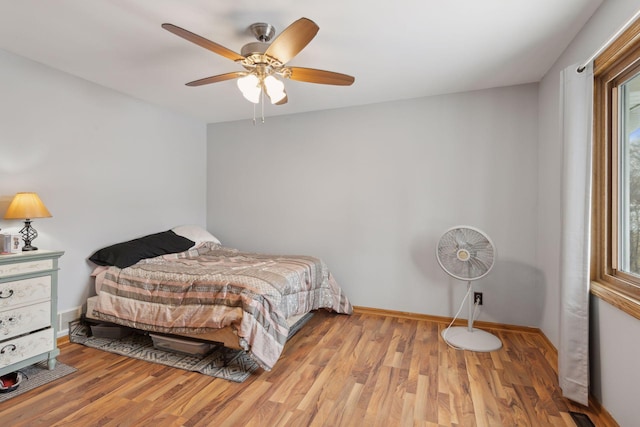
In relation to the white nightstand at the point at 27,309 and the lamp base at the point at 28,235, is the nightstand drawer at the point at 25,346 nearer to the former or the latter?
the white nightstand at the point at 27,309

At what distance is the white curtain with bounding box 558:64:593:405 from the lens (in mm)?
1833

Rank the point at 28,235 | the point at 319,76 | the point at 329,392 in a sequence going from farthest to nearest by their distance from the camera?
the point at 28,235
the point at 319,76
the point at 329,392

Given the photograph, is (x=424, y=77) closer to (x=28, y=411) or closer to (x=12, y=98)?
(x=12, y=98)

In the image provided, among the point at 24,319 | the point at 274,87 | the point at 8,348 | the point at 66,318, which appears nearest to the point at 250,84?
the point at 274,87

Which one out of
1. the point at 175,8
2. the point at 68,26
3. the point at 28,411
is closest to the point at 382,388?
the point at 28,411

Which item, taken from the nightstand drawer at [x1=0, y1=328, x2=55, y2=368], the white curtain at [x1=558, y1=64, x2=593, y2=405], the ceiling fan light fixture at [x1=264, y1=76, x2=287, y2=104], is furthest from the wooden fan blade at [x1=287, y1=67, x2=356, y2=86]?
the nightstand drawer at [x1=0, y1=328, x2=55, y2=368]

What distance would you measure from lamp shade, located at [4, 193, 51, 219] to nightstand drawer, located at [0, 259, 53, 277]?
0.33 meters

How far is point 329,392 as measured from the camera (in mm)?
2012

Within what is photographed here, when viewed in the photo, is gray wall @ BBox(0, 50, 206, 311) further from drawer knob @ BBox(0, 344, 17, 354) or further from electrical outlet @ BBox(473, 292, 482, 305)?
electrical outlet @ BBox(473, 292, 482, 305)

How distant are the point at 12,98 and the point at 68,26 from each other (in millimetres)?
904

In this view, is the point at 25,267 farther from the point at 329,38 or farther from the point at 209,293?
the point at 329,38

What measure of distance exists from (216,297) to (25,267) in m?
1.26

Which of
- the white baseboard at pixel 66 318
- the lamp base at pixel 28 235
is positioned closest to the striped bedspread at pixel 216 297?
the white baseboard at pixel 66 318

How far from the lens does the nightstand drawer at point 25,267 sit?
2.04 m
